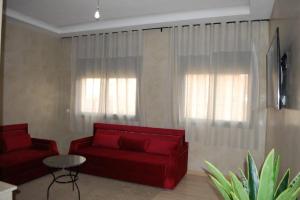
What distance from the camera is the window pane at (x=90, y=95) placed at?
5.25 m

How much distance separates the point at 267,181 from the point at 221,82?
3175mm

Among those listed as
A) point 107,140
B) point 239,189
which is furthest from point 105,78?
point 239,189

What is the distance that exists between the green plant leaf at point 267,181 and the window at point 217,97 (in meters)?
3.06

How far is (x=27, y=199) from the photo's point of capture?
10.6 feet

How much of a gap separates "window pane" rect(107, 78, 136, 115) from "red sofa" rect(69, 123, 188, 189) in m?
0.37

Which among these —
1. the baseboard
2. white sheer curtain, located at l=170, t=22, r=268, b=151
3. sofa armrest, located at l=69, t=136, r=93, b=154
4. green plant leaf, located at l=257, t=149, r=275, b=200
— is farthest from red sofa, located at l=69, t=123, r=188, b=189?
green plant leaf, located at l=257, t=149, r=275, b=200

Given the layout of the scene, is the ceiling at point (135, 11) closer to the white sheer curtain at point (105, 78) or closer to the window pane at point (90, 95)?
the white sheer curtain at point (105, 78)

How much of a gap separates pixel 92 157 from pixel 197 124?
201 cm

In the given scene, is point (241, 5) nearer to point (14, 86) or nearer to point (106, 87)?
point (106, 87)

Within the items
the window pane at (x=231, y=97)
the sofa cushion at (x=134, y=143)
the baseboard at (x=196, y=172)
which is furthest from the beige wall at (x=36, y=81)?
the window pane at (x=231, y=97)

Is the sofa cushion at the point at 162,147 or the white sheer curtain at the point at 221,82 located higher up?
the white sheer curtain at the point at 221,82

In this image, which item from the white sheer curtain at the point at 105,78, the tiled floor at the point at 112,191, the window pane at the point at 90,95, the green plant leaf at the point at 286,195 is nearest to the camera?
the green plant leaf at the point at 286,195

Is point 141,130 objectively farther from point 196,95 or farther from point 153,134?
point 196,95

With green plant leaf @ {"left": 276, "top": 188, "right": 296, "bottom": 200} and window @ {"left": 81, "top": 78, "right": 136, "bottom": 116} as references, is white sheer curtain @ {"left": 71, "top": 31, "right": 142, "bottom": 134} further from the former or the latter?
green plant leaf @ {"left": 276, "top": 188, "right": 296, "bottom": 200}
